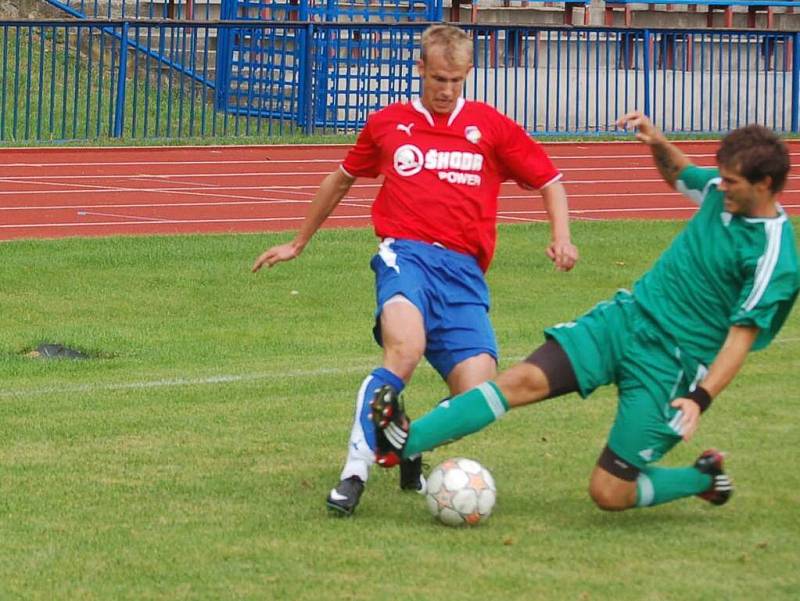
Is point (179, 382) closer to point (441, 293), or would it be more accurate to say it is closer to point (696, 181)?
point (441, 293)

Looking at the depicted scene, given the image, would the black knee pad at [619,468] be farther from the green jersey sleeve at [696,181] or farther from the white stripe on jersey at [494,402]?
the green jersey sleeve at [696,181]

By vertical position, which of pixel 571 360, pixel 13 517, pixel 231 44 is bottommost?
pixel 13 517

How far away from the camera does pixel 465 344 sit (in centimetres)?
677

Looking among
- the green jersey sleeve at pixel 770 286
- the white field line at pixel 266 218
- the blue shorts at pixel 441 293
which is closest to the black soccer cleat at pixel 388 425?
the blue shorts at pixel 441 293

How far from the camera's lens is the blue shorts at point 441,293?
21.9 feet

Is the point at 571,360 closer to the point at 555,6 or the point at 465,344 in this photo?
the point at 465,344

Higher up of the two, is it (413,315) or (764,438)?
(413,315)

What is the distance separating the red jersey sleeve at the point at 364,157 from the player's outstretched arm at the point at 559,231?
2.33 ft

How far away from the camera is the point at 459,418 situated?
629 centimetres

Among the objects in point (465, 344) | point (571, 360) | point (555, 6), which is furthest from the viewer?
point (555, 6)

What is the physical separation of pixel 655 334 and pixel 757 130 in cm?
83

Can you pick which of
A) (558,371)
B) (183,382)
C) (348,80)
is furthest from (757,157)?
(348,80)

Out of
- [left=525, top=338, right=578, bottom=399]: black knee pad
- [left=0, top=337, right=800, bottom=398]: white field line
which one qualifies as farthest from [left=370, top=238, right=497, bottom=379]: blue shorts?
[left=0, top=337, right=800, bottom=398]: white field line

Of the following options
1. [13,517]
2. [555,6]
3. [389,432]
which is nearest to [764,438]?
[389,432]
